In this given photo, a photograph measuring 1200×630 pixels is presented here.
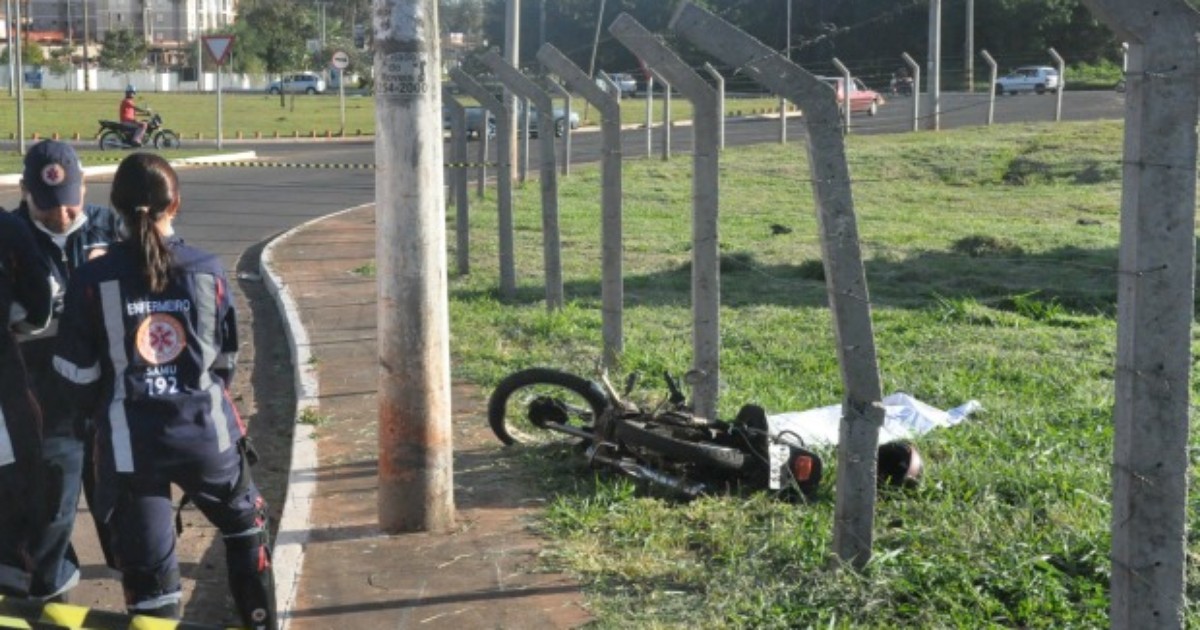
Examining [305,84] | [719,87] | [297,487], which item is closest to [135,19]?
[305,84]

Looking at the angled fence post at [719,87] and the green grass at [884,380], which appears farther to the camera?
the angled fence post at [719,87]

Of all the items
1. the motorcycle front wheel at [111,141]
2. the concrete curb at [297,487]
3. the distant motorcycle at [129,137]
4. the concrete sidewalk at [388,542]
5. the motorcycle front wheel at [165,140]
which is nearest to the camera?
the concrete sidewalk at [388,542]

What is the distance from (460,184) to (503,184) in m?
1.85

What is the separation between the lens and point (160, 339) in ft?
15.3

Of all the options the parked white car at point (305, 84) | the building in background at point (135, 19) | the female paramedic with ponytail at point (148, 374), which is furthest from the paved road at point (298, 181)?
the building in background at point (135, 19)

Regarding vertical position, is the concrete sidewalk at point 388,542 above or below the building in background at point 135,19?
below

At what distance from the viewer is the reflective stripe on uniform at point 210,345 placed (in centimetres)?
475

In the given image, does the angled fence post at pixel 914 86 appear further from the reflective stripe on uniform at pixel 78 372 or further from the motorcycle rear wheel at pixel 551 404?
the reflective stripe on uniform at pixel 78 372

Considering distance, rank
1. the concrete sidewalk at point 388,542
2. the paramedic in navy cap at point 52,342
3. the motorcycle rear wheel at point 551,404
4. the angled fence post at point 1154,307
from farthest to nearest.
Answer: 1. the motorcycle rear wheel at point 551,404
2. the concrete sidewalk at point 388,542
3. the paramedic in navy cap at point 52,342
4. the angled fence post at point 1154,307

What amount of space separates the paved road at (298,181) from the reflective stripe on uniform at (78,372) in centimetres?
159

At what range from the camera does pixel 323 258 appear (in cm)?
1656

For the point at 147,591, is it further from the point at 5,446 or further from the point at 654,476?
the point at 654,476

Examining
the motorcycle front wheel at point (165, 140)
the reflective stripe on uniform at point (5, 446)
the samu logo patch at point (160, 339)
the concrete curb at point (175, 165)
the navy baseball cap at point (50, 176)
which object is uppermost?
the navy baseball cap at point (50, 176)

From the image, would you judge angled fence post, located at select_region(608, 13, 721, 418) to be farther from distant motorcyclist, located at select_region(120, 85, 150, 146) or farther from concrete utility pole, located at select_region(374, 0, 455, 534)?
distant motorcyclist, located at select_region(120, 85, 150, 146)
